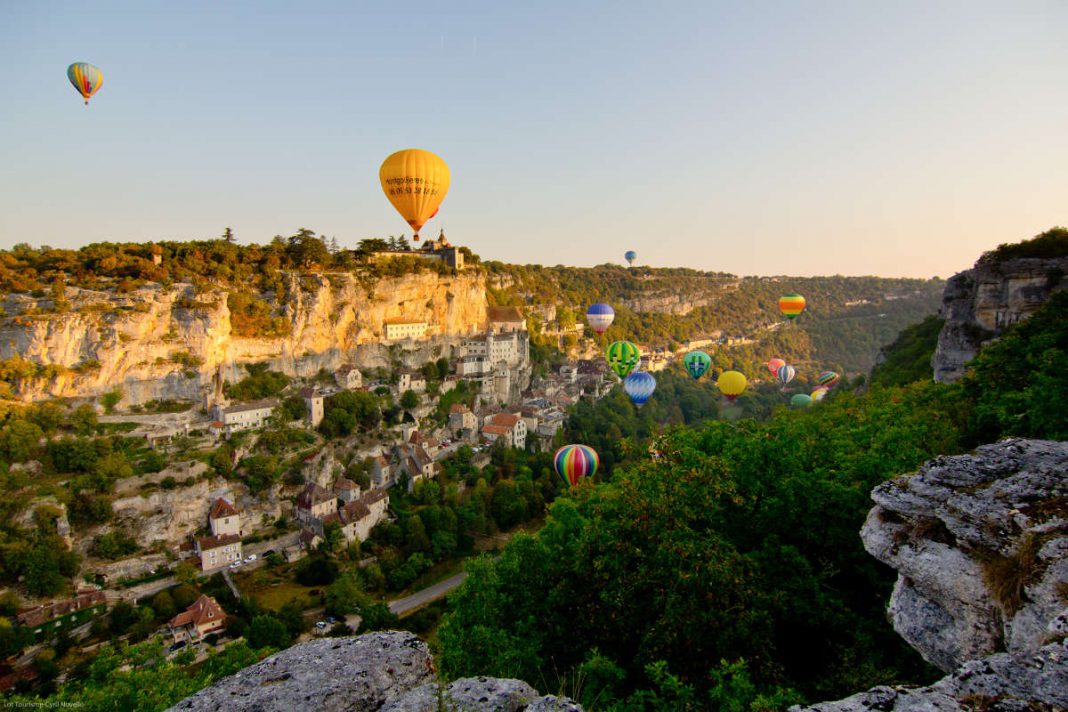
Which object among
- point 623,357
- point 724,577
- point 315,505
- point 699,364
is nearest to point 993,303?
point 724,577

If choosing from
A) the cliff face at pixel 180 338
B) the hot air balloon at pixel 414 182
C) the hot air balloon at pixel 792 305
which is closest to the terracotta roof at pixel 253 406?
the cliff face at pixel 180 338

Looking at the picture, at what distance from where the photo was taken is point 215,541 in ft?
71.9

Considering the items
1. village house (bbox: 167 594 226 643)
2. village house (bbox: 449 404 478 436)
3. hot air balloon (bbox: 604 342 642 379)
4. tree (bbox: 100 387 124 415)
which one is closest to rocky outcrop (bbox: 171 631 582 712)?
village house (bbox: 167 594 226 643)

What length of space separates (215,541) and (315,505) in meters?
4.30

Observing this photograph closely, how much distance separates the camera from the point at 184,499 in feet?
75.0

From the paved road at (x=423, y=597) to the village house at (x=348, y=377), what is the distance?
1471cm

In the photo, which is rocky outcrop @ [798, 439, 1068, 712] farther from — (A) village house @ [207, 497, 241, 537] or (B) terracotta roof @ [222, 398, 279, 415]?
(B) terracotta roof @ [222, 398, 279, 415]

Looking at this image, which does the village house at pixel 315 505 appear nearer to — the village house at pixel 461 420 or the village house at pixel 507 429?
the village house at pixel 461 420

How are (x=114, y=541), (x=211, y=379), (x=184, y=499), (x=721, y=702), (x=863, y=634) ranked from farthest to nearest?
(x=211, y=379) < (x=184, y=499) < (x=114, y=541) < (x=863, y=634) < (x=721, y=702)

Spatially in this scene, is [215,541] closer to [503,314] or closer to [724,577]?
[724,577]

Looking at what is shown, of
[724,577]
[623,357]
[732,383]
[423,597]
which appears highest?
[724,577]

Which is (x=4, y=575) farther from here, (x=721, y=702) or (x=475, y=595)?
(x=721, y=702)

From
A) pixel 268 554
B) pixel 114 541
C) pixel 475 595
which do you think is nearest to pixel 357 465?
pixel 268 554

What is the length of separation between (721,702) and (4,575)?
84.6ft
